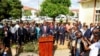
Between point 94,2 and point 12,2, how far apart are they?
32655 millimetres

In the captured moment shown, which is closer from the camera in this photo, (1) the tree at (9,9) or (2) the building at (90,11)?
(2) the building at (90,11)

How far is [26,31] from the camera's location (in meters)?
19.9

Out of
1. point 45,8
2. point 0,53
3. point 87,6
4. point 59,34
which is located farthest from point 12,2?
point 0,53

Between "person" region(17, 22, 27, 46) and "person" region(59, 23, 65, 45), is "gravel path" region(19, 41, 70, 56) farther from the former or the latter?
"person" region(17, 22, 27, 46)

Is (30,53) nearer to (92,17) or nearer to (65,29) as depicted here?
(65,29)

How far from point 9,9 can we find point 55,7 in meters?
15.6

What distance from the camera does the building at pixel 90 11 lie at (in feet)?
94.5

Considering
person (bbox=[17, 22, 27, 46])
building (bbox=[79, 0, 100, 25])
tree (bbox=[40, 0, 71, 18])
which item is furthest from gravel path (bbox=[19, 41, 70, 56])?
tree (bbox=[40, 0, 71, 18])

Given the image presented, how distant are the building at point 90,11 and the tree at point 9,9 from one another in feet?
50.7

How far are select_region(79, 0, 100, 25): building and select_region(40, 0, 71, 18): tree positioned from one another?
102 feet

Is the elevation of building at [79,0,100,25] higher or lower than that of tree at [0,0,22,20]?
higher

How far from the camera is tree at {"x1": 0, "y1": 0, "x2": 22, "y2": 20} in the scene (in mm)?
46312

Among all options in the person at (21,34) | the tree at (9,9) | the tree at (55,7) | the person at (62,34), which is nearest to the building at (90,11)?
the person at (62,34)

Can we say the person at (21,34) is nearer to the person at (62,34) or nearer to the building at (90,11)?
the person at (62,34)
